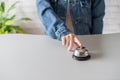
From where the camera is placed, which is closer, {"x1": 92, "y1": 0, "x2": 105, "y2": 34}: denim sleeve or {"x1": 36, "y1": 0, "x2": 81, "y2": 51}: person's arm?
{"x1": 36, "y1": 0, "x2": 81, "y2": 51}: person's arm

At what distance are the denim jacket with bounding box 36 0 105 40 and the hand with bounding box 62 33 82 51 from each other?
1.3 inches

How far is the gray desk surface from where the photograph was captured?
27.8 inches

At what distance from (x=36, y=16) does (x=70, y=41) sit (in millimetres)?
1467

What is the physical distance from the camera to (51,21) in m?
0.98

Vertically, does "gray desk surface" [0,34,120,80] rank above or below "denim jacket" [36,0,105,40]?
below

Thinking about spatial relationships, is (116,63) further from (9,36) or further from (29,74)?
(9,36)

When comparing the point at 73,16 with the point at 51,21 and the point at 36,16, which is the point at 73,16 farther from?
the point at 36,16

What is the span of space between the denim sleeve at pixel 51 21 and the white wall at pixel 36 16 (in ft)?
3.98

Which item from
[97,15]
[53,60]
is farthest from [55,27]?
[97,15]

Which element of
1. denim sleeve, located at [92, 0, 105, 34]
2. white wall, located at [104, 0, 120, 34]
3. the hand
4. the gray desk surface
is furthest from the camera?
white wall, located at [104, 0, 120, 34]

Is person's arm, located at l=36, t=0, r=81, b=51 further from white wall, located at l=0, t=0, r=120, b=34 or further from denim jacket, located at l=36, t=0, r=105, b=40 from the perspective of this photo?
white wall, located at l=0, t=0, r=120, b=34

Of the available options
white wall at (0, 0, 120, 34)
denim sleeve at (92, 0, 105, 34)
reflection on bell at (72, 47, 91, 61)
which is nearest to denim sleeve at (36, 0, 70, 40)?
reflection on bell at (72, 47, 91, 61)

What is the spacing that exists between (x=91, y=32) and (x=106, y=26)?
3.30 ft

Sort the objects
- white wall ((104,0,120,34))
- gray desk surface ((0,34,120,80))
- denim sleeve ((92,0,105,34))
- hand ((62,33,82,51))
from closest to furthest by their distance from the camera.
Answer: gray desk surface ((0,34,120,80)) → hand ((62,33,82,51)) → denim sleeve ((92,0,105,34)) → white wall ((104,0,120,34))
